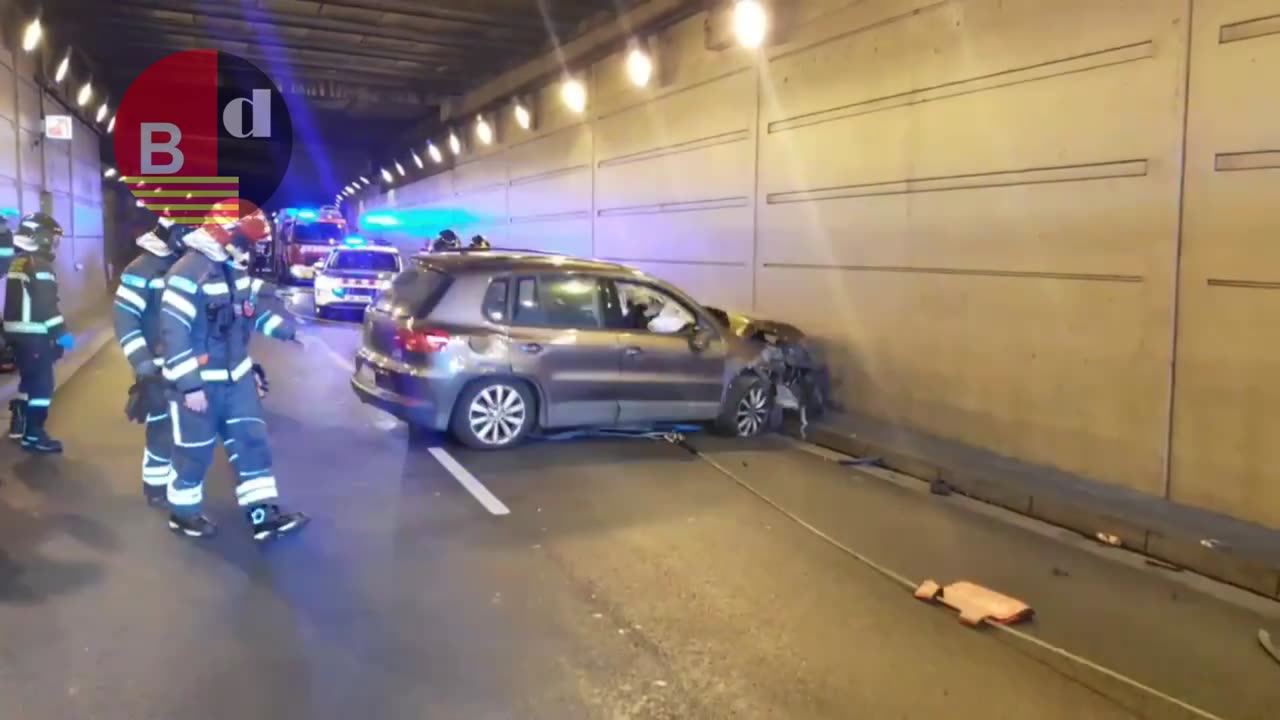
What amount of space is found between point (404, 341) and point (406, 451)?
0.99 m

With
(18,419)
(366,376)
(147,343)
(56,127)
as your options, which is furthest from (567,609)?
(56,127)

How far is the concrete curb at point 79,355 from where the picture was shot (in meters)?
11.7

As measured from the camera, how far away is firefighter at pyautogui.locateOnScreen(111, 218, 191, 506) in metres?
7.12

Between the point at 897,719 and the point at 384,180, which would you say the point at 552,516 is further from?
the point at 384,180

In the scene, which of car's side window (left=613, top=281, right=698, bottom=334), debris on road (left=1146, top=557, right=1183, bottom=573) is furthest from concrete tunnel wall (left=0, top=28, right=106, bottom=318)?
debris on road (left=1146, top=557, right=1183, bottom=573)

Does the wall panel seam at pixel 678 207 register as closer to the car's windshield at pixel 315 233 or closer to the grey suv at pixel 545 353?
the grey suv at pixel 545 353

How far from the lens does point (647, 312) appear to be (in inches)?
412

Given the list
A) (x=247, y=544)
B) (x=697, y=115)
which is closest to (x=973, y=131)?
(x=697, y=115)

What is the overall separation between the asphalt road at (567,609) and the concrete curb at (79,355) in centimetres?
336

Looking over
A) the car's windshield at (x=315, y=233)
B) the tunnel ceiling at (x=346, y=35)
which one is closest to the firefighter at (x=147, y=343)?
the tunnel ceiling at (x=346, y=35)

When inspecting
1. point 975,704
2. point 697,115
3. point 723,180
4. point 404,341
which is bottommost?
point 975,704

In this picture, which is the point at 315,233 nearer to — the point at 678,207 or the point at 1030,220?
the point at 678,207

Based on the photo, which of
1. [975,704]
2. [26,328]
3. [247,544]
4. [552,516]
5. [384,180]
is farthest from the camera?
[384,180]

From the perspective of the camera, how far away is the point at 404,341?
9.32 m
